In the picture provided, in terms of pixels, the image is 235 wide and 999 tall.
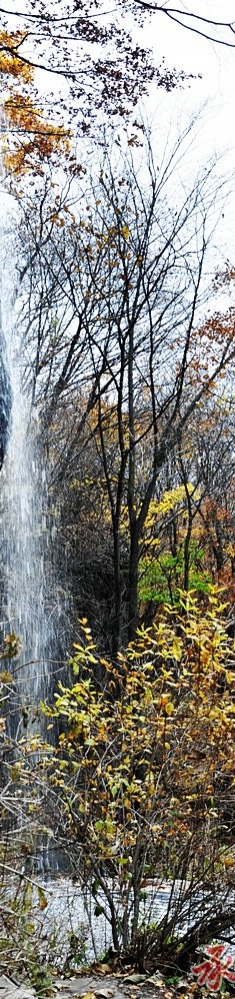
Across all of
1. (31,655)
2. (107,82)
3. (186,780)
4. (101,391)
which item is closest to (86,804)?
(186,780)

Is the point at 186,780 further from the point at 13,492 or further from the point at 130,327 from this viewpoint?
the point at 130,327

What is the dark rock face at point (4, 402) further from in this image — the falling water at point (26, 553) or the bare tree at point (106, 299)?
the bare tree at point (106, 299)

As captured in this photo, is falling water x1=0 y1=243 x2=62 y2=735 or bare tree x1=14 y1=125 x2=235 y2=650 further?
bare tree x1=14 y1=125 x2=235 y2=650

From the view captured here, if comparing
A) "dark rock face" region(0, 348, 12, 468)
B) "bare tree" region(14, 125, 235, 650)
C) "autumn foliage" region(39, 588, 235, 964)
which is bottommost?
"autumn foliage" region(39, 588, 235, 964)

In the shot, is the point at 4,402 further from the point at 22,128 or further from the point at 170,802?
the point at 22,128

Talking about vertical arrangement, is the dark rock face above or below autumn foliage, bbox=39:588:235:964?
above

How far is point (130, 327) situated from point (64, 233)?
1395 millimetres

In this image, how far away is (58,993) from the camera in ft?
11.9

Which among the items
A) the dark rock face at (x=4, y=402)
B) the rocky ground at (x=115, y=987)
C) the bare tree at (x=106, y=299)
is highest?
the bare tree at (x=106, y=299)

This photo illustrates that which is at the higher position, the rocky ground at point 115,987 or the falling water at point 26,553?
the falling water at point 26,553

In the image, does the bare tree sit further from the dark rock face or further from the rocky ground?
the rocky ground

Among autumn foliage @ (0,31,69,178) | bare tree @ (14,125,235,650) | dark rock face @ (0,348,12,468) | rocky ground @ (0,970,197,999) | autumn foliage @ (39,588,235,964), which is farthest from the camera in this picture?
bare tree @ (14,125,235,650)

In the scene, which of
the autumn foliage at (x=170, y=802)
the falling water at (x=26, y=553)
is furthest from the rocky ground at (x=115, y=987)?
the falling water at (x=26, y=553)

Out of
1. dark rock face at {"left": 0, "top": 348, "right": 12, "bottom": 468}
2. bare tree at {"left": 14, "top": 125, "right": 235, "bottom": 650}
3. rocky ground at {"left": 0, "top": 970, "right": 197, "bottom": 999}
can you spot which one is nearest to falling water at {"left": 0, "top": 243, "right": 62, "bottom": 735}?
bare tree at {"left": 14, "top": 125, "right": 235, "bottom": 650}
